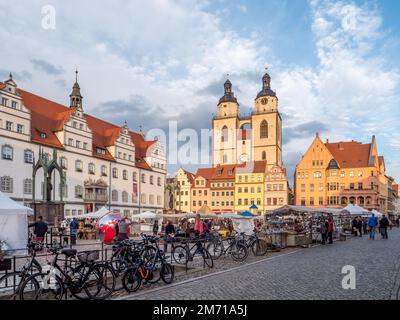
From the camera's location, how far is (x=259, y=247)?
62.2 ft

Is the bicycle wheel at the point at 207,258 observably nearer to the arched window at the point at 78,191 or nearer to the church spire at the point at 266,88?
the arched window at the point at 78,191

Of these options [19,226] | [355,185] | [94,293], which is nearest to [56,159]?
[19,226]

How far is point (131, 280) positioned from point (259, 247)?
9968mm

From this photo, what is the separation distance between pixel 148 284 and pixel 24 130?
36380mm

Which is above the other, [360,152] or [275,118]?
[275,118]

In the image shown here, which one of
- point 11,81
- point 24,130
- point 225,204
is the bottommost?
point 225,204

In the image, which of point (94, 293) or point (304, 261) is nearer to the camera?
point (94, 293)

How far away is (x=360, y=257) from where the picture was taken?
17547 millimetres

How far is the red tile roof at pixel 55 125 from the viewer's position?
46.4 metres

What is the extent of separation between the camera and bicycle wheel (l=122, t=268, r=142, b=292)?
9900 millimetres

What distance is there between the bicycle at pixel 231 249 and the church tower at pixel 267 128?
3191 inches
